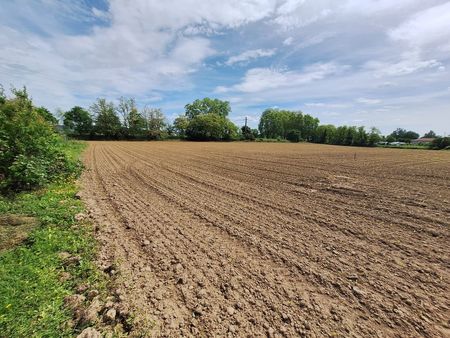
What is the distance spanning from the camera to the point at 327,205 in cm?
698

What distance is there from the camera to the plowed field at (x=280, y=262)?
2668mm

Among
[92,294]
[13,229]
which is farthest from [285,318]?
[13,229]

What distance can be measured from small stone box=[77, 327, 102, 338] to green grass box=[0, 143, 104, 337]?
0.53 feet

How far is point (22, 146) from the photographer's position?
24.4 feet

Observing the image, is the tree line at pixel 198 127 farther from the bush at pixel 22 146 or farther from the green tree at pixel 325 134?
the bush at pixel 22 146

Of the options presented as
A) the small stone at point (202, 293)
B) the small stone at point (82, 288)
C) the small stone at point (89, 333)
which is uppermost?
the small stone at point (89, 333)

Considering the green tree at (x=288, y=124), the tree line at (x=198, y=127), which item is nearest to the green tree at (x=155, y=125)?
the tree line at (x=198, y=127)

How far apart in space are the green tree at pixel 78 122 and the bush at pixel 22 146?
6569 centimetres

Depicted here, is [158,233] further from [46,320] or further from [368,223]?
[368,223]

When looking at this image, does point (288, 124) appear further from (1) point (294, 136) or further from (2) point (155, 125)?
(2) point (155, 125)

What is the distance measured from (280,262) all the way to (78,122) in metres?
84.0

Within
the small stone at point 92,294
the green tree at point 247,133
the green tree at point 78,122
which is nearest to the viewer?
the small stone at point 92,294

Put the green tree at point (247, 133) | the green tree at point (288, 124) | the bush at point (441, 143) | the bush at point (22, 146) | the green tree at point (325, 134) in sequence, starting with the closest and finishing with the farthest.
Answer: the bush at point (22, 146), the bush at point (441, 143), the green tree at point (247, 133), the green tree at point (325, 134), the green tree at point (288, 124)

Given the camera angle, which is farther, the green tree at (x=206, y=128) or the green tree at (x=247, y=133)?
the green tree at (x=247, y=133)
